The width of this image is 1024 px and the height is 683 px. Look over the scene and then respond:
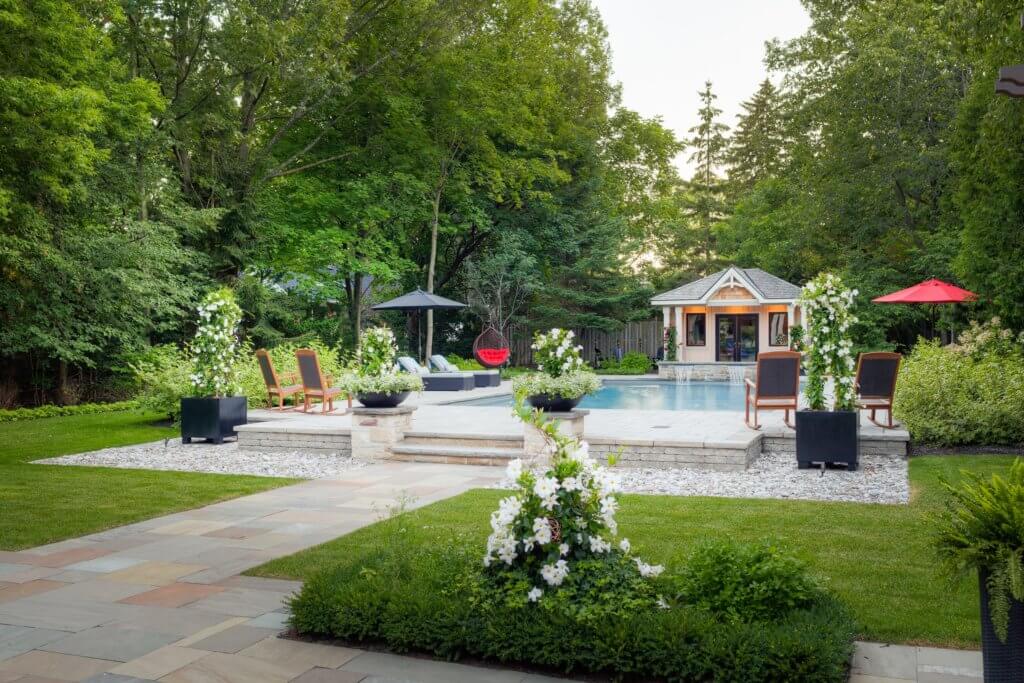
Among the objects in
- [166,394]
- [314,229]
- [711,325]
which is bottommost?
[166,394]

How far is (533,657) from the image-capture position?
10.7 ft

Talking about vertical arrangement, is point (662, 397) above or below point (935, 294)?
below

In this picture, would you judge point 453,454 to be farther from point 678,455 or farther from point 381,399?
point 678,455

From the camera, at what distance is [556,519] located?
3.51m

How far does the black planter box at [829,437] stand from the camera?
312 inches

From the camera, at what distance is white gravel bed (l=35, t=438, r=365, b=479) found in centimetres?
872

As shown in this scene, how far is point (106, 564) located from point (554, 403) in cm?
468

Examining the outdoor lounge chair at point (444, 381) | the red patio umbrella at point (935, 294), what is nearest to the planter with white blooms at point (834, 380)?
the red patio umbrella at point (935, 294)

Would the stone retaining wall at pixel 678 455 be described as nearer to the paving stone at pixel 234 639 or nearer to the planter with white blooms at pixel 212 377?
the planter with white blooms at pixel 212 377

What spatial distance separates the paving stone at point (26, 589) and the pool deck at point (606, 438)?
183 inches

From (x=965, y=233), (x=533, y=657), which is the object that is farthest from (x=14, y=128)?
(x=965, y=233)

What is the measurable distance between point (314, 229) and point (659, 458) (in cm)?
1529

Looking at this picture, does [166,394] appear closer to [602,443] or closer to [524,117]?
[602,443]

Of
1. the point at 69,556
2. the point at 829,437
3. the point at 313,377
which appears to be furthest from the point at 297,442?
the point at 829,437
